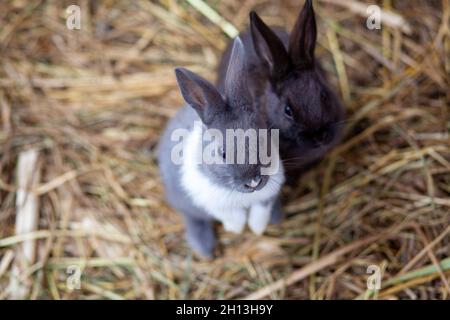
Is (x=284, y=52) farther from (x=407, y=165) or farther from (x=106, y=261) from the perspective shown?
(x=106, y=261)

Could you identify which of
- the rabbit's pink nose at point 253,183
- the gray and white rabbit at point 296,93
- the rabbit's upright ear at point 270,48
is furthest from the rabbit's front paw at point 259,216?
the rabbit's upright ear at point 270,48

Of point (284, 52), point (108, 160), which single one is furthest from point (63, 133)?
point (284, 52)

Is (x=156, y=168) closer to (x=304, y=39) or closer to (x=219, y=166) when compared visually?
(x=219, y=166)

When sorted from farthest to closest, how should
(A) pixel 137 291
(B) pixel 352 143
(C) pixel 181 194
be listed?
(B) pixel 352 143, (A) pixel 137 291, (C) pixel 181 194

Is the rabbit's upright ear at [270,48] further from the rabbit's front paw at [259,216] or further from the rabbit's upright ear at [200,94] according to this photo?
the rabbit's front paw at [259,216]

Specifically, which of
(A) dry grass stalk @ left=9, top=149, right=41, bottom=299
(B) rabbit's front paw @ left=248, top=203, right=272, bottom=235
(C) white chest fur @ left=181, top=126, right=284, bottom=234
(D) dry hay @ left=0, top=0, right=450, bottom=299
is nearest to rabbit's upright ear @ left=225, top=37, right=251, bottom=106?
(C) white chest fur @ left=181, top=126, right=284, bottom=234

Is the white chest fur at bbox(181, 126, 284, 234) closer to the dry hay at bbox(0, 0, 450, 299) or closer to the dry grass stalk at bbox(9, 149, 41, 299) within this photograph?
the dry hay at bbox(0, 0, 450, 299)
